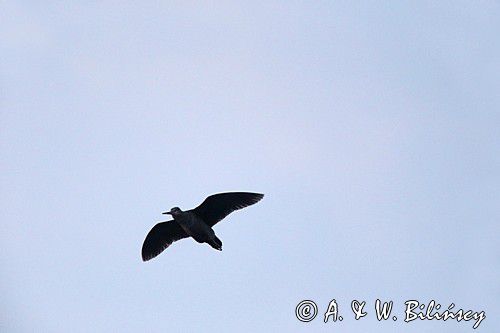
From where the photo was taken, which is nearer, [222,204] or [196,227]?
[196,227]

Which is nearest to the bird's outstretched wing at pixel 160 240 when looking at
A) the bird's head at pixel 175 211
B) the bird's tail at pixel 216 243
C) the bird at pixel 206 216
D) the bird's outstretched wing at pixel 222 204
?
the bird at pixel 206 216

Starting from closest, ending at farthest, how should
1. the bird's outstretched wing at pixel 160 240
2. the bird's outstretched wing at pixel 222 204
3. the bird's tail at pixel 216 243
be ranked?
the bird's tail at pixel 216 243
the bird's outstretched wing at pixel 222 204
the bird's outstretched wing at pixel 160 240

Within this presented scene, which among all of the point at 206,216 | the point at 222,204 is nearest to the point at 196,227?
the point at 206,216

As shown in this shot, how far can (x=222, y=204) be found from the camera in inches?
1705

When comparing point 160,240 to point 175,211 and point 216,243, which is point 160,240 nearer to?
point 175,211

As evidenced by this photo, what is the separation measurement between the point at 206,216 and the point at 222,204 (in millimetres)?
765

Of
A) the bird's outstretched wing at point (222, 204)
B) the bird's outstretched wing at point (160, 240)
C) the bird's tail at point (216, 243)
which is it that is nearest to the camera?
the bird's tail at point (216, 243)

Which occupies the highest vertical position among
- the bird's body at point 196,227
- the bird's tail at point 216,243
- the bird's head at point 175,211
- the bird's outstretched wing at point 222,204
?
the bird's outstretched wing at point 222,204

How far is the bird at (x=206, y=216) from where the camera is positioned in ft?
140

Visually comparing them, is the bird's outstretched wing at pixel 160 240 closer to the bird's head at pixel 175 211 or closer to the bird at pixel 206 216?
the bird at pixel 206 216

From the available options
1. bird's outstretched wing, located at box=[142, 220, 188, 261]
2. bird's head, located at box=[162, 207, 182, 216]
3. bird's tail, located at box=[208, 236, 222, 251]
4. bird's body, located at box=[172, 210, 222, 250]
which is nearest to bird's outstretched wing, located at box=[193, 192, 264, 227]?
bird's body, located at box=[172, 210, 222, 250]

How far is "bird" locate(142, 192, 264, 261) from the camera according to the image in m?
42.7

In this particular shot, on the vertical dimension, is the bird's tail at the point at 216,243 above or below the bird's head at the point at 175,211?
below

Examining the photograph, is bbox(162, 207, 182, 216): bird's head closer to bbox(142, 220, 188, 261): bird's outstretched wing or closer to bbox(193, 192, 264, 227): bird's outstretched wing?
bbox(193, 192, 264, 227): bird's outstretched wing
